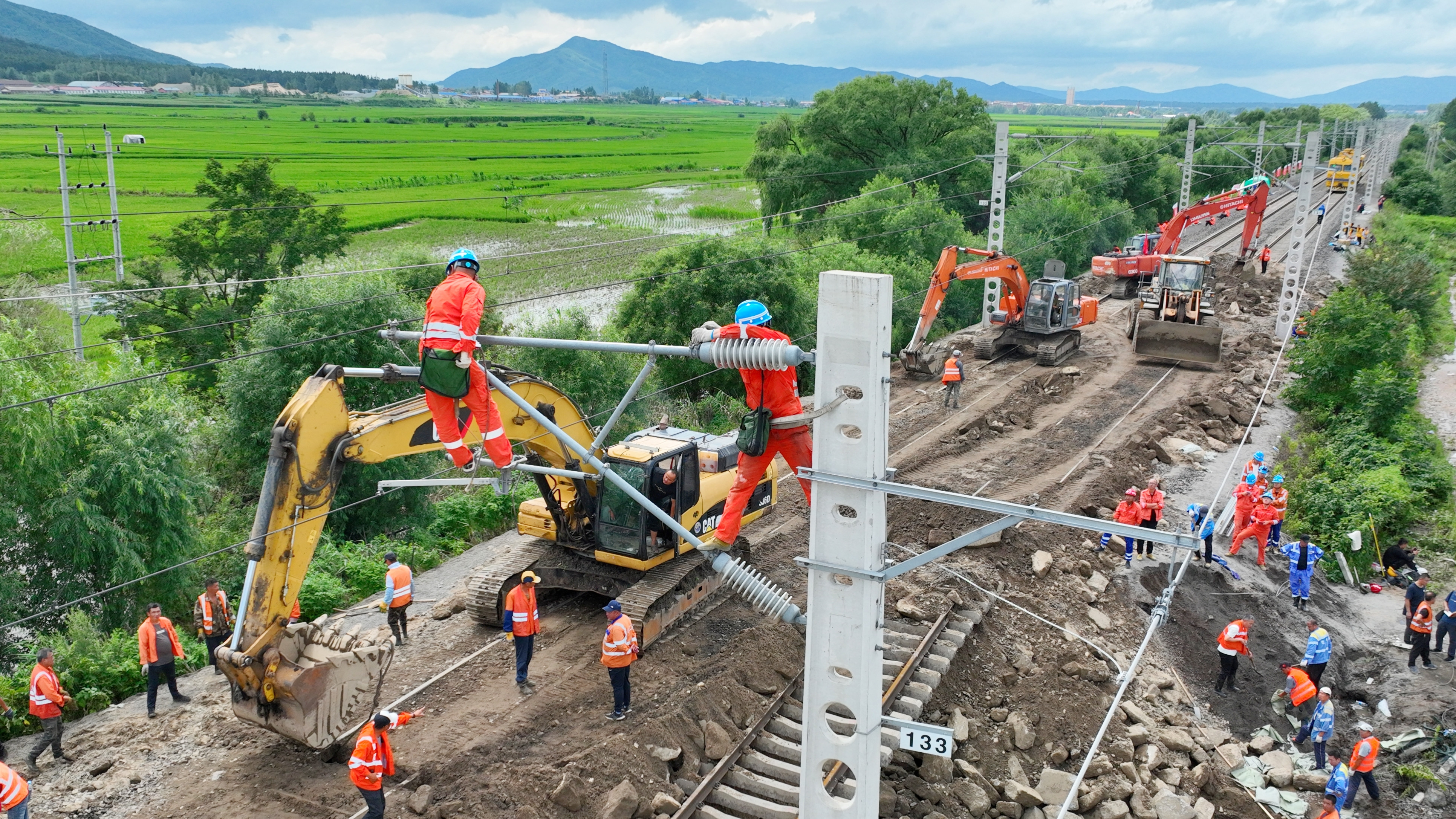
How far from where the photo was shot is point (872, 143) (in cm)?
6016

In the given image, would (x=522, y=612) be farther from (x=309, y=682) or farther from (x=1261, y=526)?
(x=1261, y=526)

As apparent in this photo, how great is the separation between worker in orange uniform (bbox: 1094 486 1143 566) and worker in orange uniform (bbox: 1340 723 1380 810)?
5.52 m

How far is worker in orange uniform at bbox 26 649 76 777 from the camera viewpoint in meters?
12.4

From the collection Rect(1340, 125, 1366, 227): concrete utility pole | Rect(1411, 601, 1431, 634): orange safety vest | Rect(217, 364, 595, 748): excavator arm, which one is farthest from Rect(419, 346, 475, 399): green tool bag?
Rect(1340, 125, 1366, 227): concrete utility pole

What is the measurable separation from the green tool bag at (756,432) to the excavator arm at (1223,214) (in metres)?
32.9

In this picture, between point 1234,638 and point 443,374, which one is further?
point 1234,638

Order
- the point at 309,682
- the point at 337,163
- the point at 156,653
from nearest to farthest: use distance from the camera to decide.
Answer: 1. the point at 309,682
2. the point at 156,653
3. the point at 337,163

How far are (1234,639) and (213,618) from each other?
588 inches

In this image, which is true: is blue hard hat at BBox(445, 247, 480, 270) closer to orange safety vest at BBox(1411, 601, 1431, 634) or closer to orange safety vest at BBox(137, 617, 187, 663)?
orange safety vest at BBox(137, 617, 187, 663)

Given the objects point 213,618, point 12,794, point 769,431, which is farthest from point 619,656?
point 12,794

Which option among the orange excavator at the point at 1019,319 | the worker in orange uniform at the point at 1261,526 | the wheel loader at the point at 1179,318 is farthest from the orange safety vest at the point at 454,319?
the wheel loader at the point at 1179,318

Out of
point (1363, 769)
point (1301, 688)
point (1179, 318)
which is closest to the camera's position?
point (1363, 769)

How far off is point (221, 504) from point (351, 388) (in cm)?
384

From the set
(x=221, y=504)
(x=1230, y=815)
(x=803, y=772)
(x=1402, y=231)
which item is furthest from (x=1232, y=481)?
(x=1402, y=231)
